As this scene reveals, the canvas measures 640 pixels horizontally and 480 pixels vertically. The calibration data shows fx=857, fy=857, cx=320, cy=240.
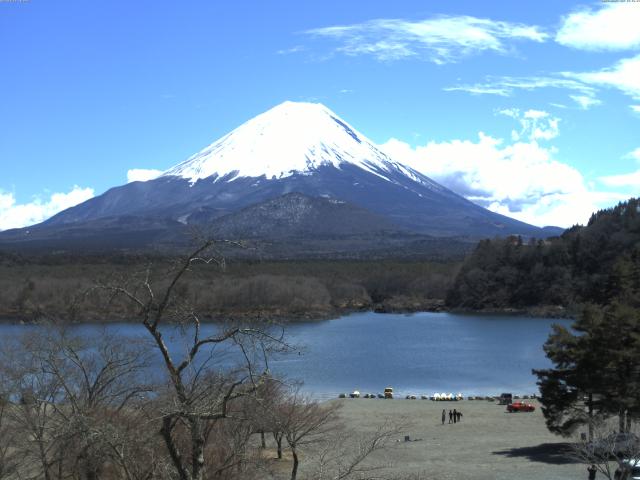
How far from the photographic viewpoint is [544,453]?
65.0 feet

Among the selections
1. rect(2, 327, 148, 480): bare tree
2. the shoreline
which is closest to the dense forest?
the shoreline

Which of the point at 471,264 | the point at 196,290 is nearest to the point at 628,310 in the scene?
the point at 196,290

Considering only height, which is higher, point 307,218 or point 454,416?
point 307,218

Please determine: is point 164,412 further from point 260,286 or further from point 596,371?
point 260,286

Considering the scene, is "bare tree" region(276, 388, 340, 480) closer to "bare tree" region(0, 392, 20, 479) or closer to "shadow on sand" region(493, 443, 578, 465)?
"shadow on sand" region(493, 443, 578, 465)

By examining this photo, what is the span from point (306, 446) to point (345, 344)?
32774 mm

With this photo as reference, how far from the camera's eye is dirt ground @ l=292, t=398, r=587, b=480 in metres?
17.7

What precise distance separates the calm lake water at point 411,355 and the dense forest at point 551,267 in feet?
40.4

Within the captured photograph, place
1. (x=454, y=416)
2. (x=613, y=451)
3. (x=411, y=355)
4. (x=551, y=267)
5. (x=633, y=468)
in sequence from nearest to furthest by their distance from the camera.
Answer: (x=613, y=451), (x=633, y=468), (x=454, y=416), (x=411, y=355), (x=551, y=267)

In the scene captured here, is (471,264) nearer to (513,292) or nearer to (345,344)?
(513,292)

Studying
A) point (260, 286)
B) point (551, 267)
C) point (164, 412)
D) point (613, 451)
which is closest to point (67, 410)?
point (164, 412)

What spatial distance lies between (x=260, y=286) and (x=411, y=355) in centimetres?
3283

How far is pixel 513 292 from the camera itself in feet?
280

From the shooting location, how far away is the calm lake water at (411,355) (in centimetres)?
3550
